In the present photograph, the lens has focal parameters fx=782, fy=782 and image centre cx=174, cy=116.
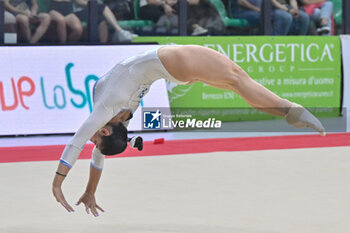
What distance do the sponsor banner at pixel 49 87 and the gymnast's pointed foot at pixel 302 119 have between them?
19.8 ft

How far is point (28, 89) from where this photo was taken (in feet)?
36.5

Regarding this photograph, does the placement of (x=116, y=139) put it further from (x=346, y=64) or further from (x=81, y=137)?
(x=346, y=64)

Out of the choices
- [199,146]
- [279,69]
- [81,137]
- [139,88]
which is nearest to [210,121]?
[279,69]

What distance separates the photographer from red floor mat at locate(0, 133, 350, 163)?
970 centimetres

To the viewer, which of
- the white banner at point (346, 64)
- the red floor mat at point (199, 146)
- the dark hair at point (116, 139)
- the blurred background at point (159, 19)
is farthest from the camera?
the white banner at point (346, 64)

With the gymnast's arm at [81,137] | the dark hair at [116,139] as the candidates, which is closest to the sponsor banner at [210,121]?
the dark hair at [116,139]

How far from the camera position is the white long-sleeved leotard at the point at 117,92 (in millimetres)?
5684

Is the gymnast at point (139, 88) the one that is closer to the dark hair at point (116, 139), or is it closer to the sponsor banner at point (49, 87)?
the dark hair at point (116, 139)

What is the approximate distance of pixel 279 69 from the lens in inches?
507

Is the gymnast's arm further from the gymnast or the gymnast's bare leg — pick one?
the gymnast's bare leg

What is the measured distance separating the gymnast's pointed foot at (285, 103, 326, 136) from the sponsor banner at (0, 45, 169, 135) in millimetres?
6035

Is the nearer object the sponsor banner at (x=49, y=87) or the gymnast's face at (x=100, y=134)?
the gymnast's face at (x=100, y=134)

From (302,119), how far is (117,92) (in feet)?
4.50

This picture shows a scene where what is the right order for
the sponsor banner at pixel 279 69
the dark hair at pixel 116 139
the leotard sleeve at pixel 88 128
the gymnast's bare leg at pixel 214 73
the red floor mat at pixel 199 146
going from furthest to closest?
the sponsor banner at pixel 279 69 < the red floor mat at pixel 199 146 < the dark hair at pixel 116 139 < the gymnast's bare leg at pixel 214 73 < the leotard sleeve at pixel 88 128
